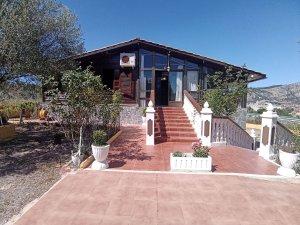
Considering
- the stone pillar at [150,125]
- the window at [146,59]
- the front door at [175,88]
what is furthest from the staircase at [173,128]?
the window at [146,59]

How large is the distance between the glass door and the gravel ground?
9.15 m

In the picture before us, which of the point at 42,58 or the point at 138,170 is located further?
the point at 42,58

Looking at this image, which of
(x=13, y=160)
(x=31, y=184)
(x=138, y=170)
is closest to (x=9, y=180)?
(x=31, y=184)

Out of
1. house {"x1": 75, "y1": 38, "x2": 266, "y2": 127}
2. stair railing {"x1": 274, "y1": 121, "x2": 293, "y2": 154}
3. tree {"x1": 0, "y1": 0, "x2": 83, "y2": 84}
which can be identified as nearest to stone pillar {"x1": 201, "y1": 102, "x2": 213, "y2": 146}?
stair railing {"x1": 274, "y1": 121, "x2": 293, "y2": 154}

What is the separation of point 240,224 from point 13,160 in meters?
9.50

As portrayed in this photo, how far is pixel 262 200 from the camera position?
6426mm

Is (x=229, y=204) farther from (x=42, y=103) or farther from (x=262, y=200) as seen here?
(x=42, y=103)

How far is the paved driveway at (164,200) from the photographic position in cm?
538

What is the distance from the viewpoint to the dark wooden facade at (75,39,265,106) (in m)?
19.2

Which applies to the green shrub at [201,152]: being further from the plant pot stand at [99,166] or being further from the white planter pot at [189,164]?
the plant pot stand at [99,166]

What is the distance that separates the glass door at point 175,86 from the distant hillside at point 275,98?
5010mm

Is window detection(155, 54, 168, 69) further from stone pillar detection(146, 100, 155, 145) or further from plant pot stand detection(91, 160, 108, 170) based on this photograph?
plant pot stand detection(91, 160, 108, 170)

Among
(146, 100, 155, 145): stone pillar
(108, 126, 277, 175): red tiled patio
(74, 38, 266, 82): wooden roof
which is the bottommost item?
(108, 126, 277, 175): red tiled patio

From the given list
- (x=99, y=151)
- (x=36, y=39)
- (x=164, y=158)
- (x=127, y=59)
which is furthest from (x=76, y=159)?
(x=127, y=59)
